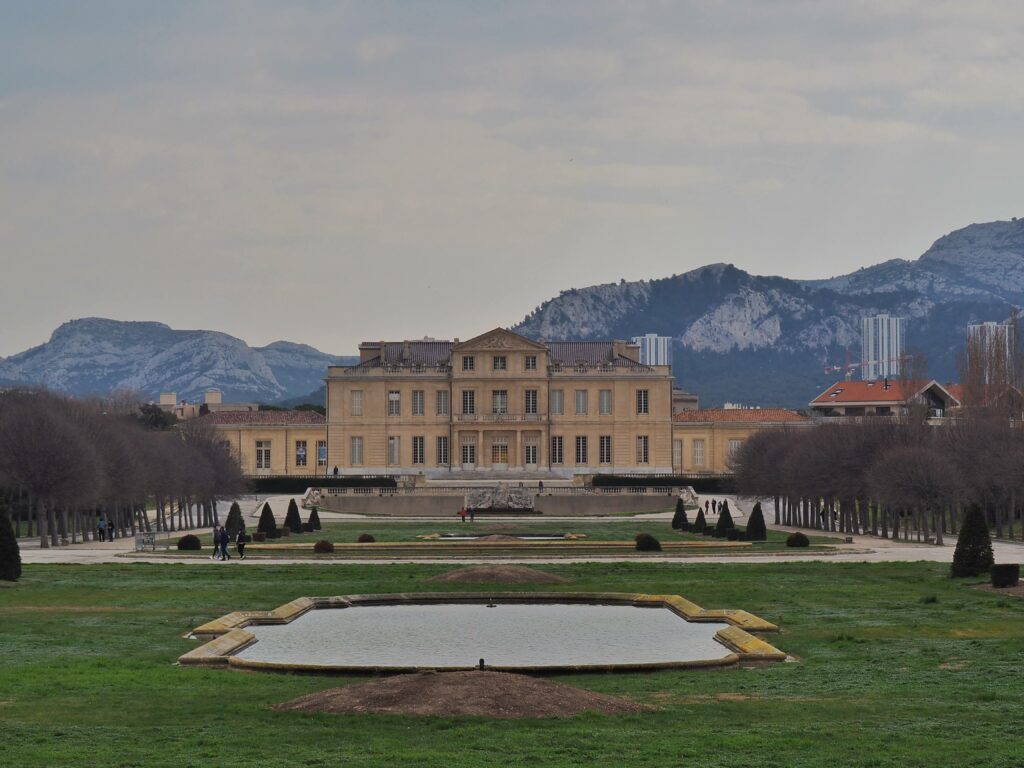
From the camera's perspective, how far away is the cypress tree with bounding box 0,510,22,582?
3478cm

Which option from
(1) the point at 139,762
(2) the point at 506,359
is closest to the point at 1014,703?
(1) the point at 139,762

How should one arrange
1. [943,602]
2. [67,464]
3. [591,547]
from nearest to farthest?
[943,602] → [591,547] → [67,464]

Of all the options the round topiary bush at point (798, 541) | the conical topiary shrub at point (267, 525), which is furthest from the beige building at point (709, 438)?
the round topiary bush at point (798, 541)

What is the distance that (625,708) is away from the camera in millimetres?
16891

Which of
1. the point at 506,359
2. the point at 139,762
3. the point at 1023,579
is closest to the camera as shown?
the point at 139,762

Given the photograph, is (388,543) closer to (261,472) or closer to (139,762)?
(139,762)

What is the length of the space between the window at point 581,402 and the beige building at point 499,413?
0.06 metres

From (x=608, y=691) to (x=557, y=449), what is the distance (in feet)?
280

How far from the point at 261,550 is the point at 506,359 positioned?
5455 cm

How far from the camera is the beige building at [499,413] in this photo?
102750mm

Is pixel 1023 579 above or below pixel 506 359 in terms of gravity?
below

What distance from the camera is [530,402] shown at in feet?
338

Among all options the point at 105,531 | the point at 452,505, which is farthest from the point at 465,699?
the point at 452,505

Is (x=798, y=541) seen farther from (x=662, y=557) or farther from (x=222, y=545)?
(x=222, y=545)
